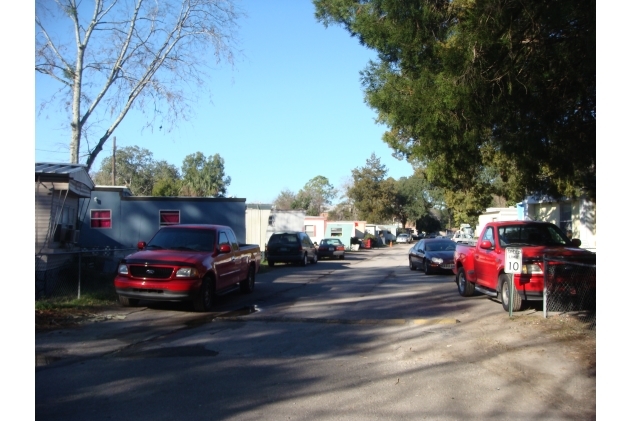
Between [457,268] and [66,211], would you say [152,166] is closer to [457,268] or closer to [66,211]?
[66,211]

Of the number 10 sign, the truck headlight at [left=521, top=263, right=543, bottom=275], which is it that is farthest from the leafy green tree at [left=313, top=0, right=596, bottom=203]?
the truck headlight at [left=521, top=263, right=543, bottom=275]

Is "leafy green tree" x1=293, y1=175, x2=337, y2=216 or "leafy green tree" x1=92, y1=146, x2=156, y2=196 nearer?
"leafy green tree" x1=92, y1=146, x2=156, y2=196

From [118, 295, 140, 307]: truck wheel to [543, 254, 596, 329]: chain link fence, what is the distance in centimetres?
829

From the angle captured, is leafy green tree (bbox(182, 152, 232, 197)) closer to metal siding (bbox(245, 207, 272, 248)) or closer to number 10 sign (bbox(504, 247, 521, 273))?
metal siding (bbox(245, 207, 272, 248))

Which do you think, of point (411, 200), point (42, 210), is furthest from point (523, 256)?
point (411, 200)

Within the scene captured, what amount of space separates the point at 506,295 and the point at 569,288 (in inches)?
52.0

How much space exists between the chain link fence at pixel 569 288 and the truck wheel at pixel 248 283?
7.72 metres

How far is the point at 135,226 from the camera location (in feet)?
88.4

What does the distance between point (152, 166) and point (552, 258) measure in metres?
60.4

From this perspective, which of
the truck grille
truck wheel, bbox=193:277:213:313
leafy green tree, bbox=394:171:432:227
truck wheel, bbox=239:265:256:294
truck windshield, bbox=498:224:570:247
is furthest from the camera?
leafy green tree, bbox=394:171:432:227

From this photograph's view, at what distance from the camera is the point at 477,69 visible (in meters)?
9.89

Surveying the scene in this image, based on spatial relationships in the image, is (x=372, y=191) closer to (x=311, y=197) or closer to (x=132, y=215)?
(x=311, y=197)

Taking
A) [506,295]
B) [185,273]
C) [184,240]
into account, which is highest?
[184,240]

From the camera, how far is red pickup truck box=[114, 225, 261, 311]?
38.7 ft
